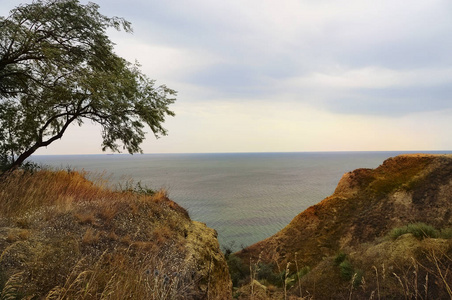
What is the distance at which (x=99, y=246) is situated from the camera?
6695 millimetres

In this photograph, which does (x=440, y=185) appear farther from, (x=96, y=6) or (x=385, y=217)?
(x=96, y=6)

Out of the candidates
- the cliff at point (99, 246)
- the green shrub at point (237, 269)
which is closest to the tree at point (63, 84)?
the cliff at point (99, 246)

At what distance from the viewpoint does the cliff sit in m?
4.41

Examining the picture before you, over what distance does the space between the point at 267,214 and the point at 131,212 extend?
42.2m

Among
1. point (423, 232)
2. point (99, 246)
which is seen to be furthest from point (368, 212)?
point (99, 246)

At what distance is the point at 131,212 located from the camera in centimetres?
883

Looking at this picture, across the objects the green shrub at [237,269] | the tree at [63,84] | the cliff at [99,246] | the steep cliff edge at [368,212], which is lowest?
the green shrub at [237,269]

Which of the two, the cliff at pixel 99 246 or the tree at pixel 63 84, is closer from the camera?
the cliff at pixel 99 246

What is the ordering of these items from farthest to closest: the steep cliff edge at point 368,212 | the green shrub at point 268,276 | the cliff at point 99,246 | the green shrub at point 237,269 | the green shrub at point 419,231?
the steep cliff edge at point 368,212 < the green shrub at point 237,269 < the green shrub at point 268,276 < the green shrub at point 419,231 < the cliff at point 99,246

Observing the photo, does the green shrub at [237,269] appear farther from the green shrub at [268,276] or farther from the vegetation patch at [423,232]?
the vegetation patch at [423,232]

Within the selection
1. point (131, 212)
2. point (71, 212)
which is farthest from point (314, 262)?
point (71, 212)

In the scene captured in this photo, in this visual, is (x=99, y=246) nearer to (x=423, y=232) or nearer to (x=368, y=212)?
(x=423, y=232)

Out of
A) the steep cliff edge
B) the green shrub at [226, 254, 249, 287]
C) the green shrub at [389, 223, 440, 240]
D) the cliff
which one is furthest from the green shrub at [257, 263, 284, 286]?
the cliff

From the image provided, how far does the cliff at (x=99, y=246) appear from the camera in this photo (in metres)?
4.41
